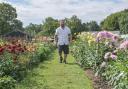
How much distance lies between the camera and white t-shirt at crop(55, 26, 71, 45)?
1823 centimetres

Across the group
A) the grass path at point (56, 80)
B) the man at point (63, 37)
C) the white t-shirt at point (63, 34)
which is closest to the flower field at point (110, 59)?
the grass path at point (56, 80)

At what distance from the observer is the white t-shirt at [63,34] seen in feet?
59.8

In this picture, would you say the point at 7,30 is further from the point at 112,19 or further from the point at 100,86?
the point at 100,86

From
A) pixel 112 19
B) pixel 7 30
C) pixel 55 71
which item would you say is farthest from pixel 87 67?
pixel 112 19

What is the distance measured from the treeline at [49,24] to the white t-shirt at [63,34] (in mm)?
38545

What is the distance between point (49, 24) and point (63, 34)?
1833 inches

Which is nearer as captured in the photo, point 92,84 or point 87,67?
point 92,84

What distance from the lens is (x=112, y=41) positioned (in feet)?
39.8

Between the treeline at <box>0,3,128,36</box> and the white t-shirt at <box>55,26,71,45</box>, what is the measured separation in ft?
126

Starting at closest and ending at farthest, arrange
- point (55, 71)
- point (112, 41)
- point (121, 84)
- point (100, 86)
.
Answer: point (121, 84) < point (100, 86) < point (112, 41) < point (55, 71)

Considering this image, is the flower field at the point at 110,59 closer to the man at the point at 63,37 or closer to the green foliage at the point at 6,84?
the man at the point at 63,37

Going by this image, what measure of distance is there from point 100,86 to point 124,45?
96.1 inches

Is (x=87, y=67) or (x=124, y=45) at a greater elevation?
(x=124, y=45)

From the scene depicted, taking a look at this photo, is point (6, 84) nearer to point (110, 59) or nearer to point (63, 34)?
point (110, 59)
